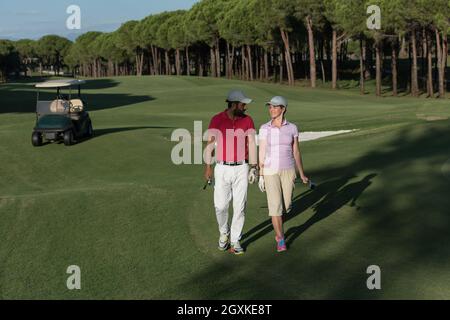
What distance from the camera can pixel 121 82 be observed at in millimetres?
80750

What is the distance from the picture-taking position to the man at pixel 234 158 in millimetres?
8789

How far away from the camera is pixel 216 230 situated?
10.2m

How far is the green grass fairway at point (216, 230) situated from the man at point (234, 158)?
0.65m

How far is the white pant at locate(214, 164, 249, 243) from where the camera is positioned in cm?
880

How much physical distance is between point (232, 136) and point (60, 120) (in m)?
14.2

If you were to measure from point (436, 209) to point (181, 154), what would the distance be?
441 inches

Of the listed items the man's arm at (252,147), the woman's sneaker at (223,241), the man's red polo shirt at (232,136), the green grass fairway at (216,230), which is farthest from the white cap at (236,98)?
the green grass fairway at (216,230)

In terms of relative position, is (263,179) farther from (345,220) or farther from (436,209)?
(436,209)

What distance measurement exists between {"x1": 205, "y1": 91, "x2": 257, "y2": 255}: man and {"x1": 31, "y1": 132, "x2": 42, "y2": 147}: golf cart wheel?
14.5 m

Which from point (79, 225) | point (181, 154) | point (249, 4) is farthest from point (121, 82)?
point (79, 225)

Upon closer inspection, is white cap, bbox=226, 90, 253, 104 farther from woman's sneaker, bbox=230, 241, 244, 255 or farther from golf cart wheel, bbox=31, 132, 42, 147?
golf cart wheel, bbox=31, 132, 42, 147

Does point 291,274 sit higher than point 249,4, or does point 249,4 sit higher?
point 249,4

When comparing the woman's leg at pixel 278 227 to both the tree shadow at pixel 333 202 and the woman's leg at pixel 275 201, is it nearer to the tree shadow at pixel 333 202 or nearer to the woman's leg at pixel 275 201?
the woman's leg at pixel 275 201

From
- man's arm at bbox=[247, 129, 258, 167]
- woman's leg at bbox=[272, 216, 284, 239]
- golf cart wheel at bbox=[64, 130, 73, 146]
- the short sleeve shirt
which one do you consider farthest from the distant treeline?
woman's leg at bbox=[272, 216, 284, 239]
